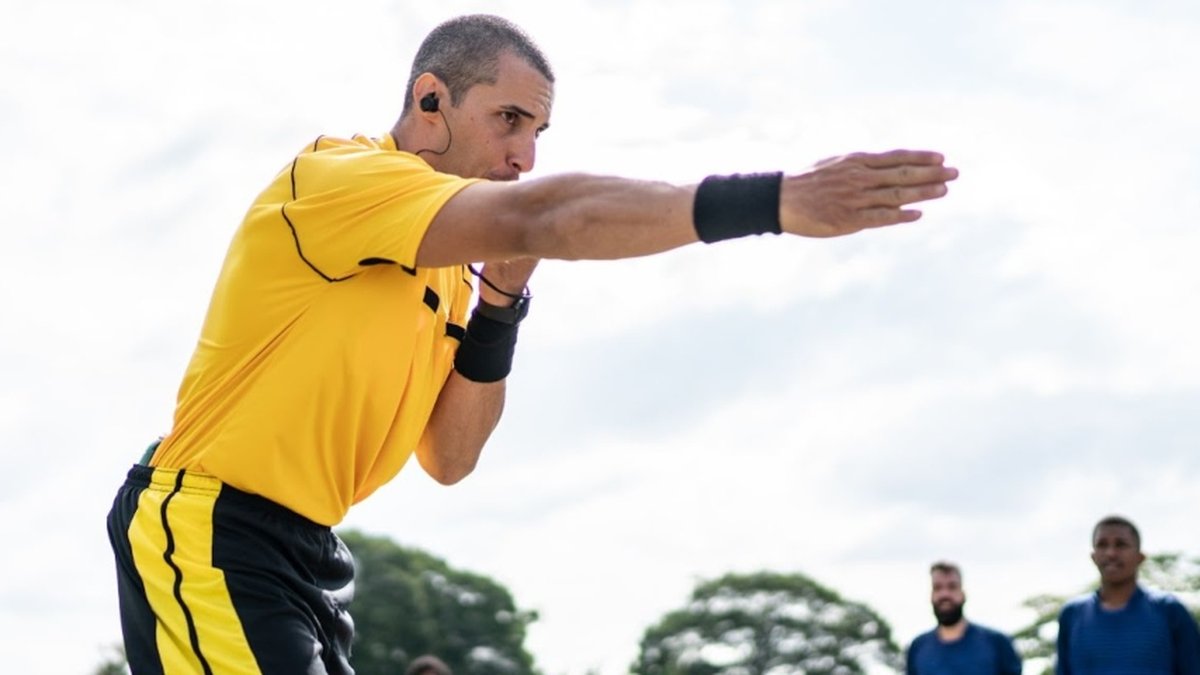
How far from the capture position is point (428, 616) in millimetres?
60375

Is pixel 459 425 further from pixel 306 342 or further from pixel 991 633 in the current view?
pixel 991 633

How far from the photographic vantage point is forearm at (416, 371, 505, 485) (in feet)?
18.9

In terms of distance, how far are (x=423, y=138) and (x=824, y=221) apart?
149 cm

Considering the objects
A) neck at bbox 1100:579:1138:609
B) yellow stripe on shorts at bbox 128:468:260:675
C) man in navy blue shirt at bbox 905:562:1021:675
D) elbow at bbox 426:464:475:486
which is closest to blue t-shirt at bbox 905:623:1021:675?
man in navy blue shirt at bbox 905:562:1021:675

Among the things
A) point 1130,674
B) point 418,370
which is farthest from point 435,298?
point 1130,674

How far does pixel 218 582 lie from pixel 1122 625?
8.23 m

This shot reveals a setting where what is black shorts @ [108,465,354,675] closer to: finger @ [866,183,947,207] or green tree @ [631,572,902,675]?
finger @ [866,183,947,207]

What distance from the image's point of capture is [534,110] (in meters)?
5.25

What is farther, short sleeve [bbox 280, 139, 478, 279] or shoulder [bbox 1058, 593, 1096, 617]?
shoulder [bbox 1058, 593, 1096, 617]

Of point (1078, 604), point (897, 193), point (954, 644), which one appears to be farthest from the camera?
point (954, 644)

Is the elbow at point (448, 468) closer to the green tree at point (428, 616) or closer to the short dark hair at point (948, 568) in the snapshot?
the short dark hair at point (948, 568)

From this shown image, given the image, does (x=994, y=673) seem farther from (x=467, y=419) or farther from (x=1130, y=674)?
(x=467, y=419)

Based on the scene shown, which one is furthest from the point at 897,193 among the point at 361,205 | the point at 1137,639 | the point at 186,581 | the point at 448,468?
the point at 1137,639

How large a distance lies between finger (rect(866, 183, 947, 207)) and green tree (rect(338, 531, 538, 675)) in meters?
54.4
